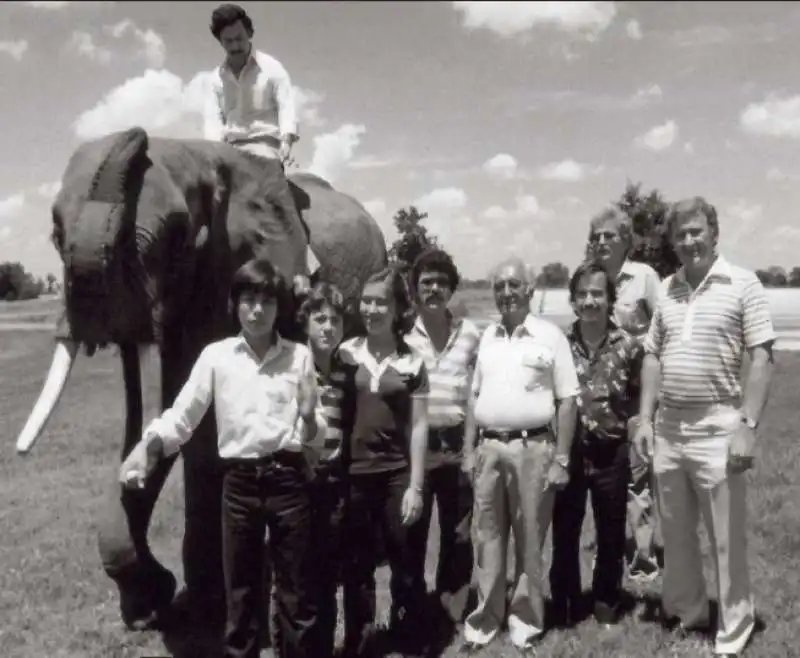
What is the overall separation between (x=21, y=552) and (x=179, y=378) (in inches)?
117

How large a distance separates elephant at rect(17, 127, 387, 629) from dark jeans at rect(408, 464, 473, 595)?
1134mm

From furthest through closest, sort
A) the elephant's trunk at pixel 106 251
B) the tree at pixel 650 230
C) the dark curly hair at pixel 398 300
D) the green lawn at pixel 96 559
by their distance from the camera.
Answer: the tree at pixel 650 230 → the green lawn at pixel 96 559 → the dark curly hair at pixel 398 300 → the elephant's trunk at pixel 106 251

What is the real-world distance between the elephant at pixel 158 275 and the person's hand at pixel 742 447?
244 centimetres

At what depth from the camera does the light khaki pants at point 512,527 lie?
4824 millimetres

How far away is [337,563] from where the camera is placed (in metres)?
4.80

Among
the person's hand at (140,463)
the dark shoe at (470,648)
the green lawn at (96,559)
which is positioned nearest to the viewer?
the person's hand at (140,463)

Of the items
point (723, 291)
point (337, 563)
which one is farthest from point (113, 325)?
point (723, 291)

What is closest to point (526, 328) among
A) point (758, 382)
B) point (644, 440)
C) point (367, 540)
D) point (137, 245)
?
point (644, 440)

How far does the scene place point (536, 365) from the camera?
4754mm

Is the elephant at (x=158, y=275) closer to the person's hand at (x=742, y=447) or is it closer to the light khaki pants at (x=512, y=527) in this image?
the light khaki pants at (x=512, y=527)

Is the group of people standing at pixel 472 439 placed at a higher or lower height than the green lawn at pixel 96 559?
higher

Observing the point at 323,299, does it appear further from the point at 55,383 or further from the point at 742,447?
the point at 742,447

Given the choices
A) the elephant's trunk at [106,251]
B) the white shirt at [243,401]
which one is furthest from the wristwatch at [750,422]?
the elephant's trunk at [106,251]

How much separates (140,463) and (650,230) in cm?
1744
